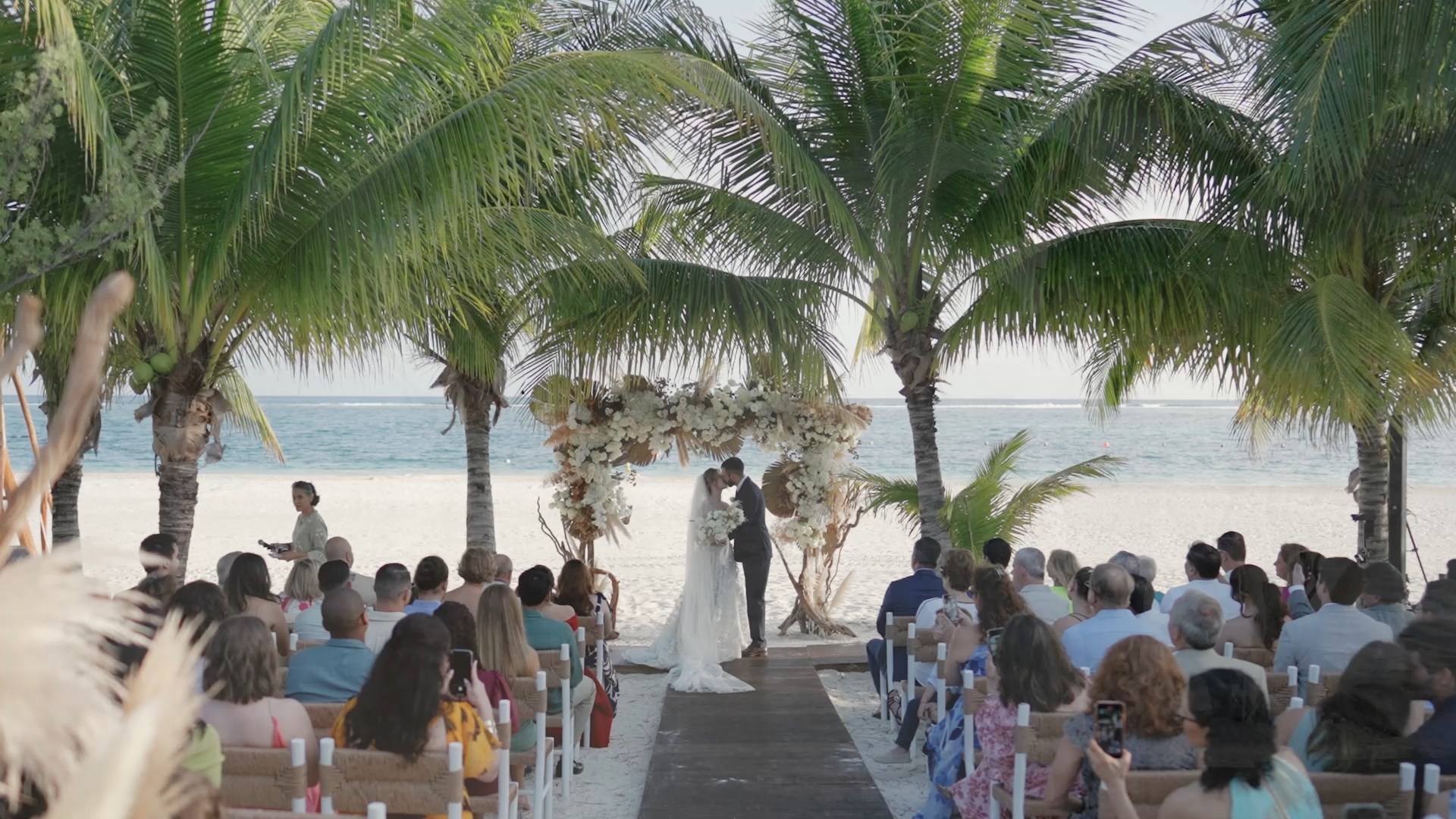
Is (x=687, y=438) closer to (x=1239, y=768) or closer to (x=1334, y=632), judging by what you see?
(x=1334, y=632)

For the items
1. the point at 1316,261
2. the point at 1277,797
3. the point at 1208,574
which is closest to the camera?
the point at 1277,797

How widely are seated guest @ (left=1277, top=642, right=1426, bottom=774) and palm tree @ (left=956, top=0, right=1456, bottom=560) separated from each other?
3.71m

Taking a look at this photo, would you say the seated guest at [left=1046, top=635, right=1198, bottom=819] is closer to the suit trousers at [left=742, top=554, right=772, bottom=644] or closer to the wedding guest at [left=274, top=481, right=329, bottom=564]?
the suit trousers at [left=742, top=554, right=772, bottom=644]

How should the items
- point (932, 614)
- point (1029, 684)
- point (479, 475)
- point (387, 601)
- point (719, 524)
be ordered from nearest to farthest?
point (1029, 684) → point (387, 601) → point (932, 614) → point (719, 524) → point (479, 475)

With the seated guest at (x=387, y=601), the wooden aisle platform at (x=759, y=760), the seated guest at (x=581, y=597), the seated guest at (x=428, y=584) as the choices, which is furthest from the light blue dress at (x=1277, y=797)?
the seated guest at (x=581, y=597)

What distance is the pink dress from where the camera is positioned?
198 inches

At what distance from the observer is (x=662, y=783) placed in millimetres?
6859

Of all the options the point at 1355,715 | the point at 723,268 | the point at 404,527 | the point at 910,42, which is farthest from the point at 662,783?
the point at 404,527

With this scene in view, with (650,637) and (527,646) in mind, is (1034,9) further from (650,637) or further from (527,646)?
(650,637)

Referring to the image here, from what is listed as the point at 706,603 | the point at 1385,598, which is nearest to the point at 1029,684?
the point at 1385,598

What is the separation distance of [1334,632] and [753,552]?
5.60m

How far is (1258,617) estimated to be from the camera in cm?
673

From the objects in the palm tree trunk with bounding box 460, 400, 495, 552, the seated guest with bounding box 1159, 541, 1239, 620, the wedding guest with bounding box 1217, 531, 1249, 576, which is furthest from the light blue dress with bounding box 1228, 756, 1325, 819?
the palm tree trunk with bounding box 460, 400, 495, 552

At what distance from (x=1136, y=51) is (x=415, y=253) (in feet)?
17.9
